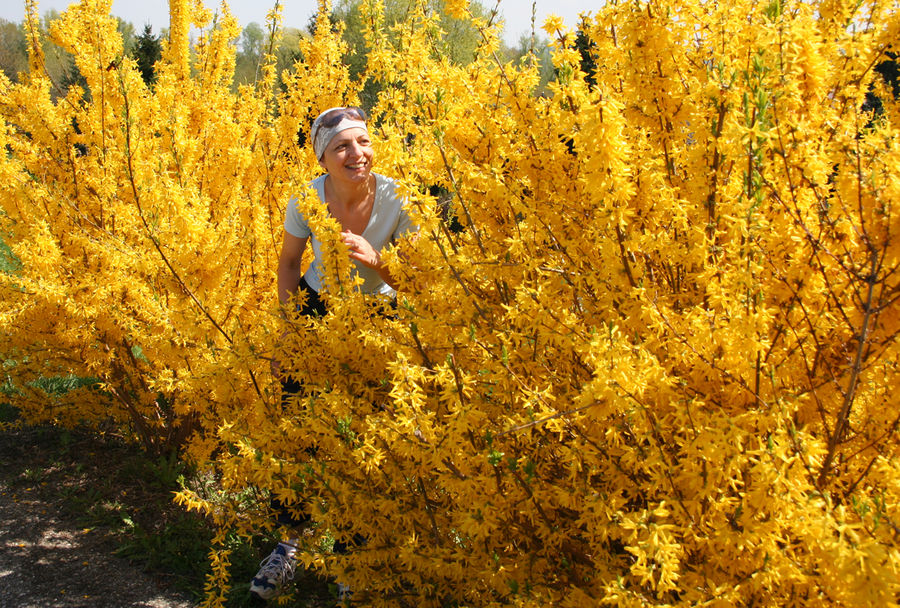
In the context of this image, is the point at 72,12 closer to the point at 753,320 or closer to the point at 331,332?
the point at 331,332

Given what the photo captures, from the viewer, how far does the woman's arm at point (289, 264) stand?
293 centimetres

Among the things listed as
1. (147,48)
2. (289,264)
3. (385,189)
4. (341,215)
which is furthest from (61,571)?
(147,48)

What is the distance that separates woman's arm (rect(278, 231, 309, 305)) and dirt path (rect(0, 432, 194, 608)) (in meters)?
1.48

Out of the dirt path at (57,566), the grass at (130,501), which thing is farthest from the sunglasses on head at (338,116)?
the dirt path at (57,566)

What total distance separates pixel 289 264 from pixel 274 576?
1.40 meters

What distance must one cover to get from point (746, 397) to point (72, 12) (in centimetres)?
571

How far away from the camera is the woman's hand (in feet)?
8.09

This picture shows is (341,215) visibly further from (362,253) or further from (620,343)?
(620,343)

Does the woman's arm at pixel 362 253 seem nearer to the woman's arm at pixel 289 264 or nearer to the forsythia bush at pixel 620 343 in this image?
the forsythia bush at pixel 620 343

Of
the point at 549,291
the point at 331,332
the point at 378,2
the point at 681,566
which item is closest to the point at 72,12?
the point at 378,2

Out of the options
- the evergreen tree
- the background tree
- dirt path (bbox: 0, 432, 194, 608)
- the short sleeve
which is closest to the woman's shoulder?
the short sleeve

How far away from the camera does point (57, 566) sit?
310cm

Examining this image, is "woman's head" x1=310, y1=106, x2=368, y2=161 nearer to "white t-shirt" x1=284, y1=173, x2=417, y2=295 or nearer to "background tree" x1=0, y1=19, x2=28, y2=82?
"white t-shirt" x1=284, y1=173, x2=417, y2=295

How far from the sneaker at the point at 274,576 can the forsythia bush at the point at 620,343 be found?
49 centimetres
